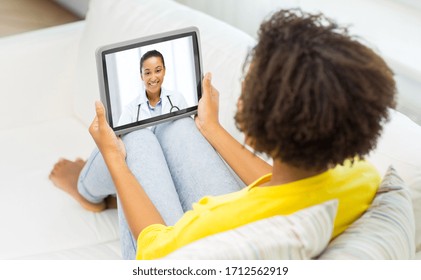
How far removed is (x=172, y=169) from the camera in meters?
A: 1.51

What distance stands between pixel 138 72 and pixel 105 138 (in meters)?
0.16

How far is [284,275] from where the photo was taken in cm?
106

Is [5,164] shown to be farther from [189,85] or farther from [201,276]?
[201,276]

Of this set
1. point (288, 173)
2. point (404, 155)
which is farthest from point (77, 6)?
point (288, 173)

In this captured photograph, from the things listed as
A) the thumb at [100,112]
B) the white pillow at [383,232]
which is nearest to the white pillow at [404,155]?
the white pillow at [383,232]

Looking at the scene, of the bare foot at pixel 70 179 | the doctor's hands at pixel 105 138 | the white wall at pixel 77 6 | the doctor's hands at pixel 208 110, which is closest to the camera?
the doctor's hands at pixel 105 138

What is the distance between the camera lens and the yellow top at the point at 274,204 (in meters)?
1.07

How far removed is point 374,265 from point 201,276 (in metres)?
0.24

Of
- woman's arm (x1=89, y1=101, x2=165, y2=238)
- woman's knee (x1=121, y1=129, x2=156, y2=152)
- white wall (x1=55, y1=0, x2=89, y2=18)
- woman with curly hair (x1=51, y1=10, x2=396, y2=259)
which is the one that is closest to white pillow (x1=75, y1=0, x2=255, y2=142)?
woman's knee (x1=121, y1=129, x2=156, y2=152)

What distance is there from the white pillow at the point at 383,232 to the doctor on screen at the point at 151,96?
0.54m

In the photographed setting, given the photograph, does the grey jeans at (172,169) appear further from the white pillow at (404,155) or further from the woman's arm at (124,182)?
the white pillow at (404,155)

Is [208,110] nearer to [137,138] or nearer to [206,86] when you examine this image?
[206,86]

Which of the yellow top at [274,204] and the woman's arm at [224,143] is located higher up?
the yellow top at [274,204]

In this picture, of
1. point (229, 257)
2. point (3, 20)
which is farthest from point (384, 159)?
point (3, 20)
